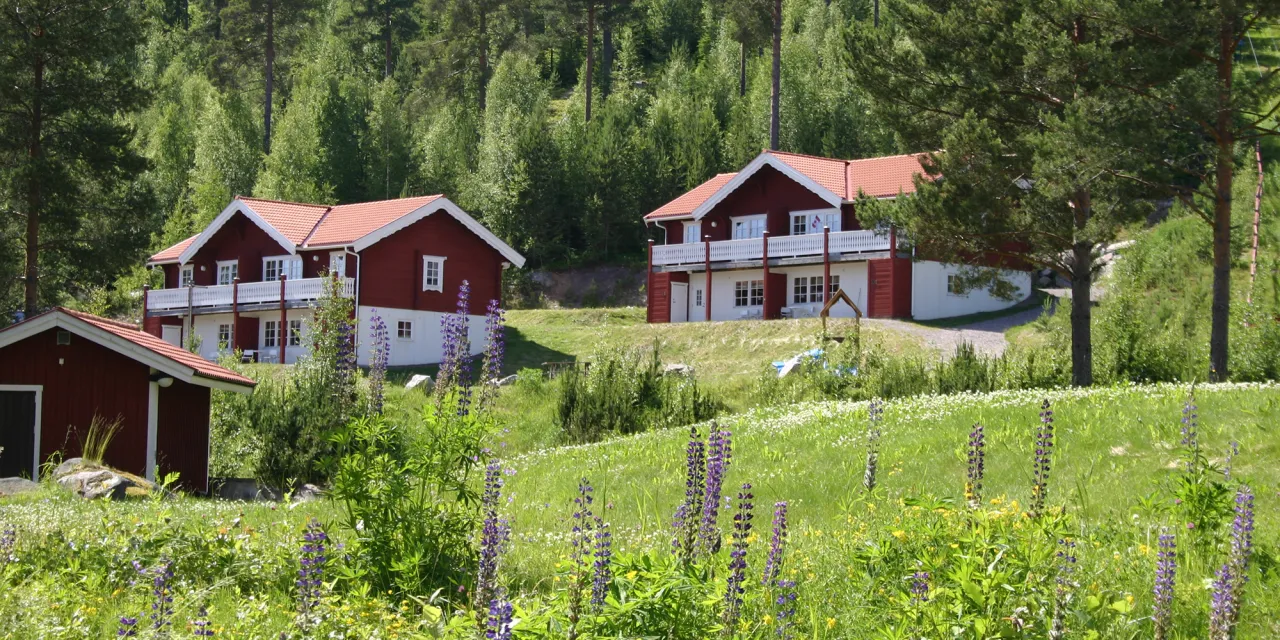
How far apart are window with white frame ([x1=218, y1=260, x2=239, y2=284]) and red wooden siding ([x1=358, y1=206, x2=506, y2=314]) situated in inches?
294

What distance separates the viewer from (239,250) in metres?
52.2

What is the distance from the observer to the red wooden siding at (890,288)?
44594mm

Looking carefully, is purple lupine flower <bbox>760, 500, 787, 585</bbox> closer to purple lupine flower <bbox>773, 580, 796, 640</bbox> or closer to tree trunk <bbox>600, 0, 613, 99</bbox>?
purple lupine flower <bbox>773, 580, 796, 640</bbox>

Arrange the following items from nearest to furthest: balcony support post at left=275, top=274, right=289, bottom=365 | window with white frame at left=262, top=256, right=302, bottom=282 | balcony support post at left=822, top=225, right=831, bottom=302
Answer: balcony support post at left=822, top=225, right=831, bottom=302
balcony support post at left=275, top=274, right=289, bottom=365
window with white frame at left=262, top=256, right=302, bottom=282

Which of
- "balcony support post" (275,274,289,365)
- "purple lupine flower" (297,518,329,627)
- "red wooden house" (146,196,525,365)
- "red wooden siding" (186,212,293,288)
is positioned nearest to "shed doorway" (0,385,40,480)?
"purple lupine flower" (297,518,329,627)

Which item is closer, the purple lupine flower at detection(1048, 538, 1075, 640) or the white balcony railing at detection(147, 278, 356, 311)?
the purple lupine flower at detection(1048, 538, 1075, 640)

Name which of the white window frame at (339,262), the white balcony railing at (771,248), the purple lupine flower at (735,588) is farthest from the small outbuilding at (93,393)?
the white balcony railing at (771,248)

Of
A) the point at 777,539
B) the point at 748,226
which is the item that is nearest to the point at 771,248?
the point at 748,226

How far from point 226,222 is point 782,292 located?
22.6 metres

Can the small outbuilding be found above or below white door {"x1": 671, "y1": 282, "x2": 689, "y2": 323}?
below

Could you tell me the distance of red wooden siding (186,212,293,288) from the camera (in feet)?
169

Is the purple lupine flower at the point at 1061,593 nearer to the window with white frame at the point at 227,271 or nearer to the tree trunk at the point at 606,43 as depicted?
the window with white frame at the point at 227,271

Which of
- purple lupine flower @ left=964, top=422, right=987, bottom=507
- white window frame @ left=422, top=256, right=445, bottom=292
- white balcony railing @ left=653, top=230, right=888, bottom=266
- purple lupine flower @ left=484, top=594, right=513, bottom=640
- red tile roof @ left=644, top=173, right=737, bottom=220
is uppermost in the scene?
red tile roof @ left=644, top=173, right=737, bottom=220

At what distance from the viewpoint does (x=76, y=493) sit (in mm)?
17203
